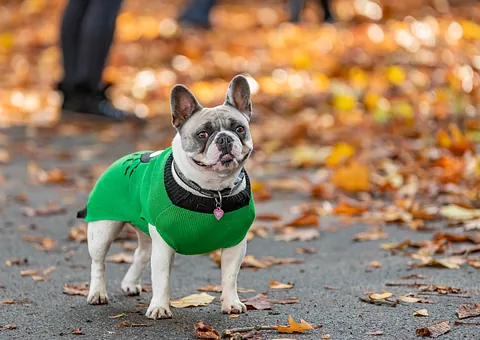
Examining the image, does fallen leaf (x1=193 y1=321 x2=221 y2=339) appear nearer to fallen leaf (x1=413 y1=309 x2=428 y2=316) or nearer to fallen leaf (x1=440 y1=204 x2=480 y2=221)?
fallen leaf (x1=413 y1=309 x2=428 y2=316)

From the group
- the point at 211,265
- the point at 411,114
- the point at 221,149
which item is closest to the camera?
the point at 221,149

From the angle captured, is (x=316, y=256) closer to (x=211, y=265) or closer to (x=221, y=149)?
(x=211, y=265)

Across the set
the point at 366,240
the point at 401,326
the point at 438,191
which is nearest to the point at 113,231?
the point at 401,326

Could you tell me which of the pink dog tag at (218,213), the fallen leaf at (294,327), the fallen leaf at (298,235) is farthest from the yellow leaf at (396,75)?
the fallen leaf at (294,327)

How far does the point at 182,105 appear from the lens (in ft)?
12.6

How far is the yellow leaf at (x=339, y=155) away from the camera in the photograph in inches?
304

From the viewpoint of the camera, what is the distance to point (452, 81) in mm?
9453

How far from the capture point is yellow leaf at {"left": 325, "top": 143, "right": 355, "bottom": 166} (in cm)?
773

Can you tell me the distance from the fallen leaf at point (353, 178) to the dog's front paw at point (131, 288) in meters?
2.86

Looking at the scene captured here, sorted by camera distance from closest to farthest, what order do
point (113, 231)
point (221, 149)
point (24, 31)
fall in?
point (221, 149) → point (113, 231) → point (24, 31)

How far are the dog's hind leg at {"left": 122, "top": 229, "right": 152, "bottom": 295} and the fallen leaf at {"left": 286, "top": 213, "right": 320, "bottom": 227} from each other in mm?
1773

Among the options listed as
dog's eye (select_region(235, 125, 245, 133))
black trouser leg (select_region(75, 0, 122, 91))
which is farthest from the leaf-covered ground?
dog's eye (select_region(235, 125, 245, 133))

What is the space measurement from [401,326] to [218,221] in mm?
855

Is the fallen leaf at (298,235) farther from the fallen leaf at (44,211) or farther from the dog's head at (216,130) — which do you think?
the dog's head at (216,130)
